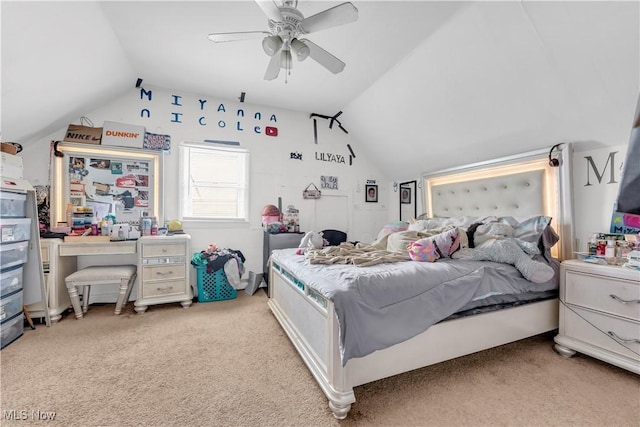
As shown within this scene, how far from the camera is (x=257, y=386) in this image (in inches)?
65.7

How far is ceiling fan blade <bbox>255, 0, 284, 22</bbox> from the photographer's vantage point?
163 centimetres

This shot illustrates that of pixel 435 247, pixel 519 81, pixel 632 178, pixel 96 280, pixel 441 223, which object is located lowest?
pixel 96 280

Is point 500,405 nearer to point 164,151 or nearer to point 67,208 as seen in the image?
point 164,151

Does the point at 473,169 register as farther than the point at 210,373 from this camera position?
Yes

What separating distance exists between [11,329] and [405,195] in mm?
4544

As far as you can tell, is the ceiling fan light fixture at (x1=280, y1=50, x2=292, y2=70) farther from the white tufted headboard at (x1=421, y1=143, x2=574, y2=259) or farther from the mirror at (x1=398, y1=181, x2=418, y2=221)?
the mirror at (x1=398, y1=181, x2=418, y2=221)

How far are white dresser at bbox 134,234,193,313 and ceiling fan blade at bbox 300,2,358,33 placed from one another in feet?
7.88

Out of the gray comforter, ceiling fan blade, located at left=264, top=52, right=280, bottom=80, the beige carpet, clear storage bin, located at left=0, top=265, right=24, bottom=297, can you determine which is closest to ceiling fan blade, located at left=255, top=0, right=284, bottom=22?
ceiling fan blade, located at left=264, top=52, right=280, bottom=80

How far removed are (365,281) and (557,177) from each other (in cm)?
219

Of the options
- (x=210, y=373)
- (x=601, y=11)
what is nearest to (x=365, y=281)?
(x=210, y=373)

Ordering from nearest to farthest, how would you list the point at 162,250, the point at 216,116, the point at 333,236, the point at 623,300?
the point at 623,300
the point at 162,250
the point at 216,116
the point at 333,236

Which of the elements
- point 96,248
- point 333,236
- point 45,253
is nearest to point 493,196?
point 333,236

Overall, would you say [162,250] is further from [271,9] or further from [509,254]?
[509,254]

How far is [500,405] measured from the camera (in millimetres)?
1523
